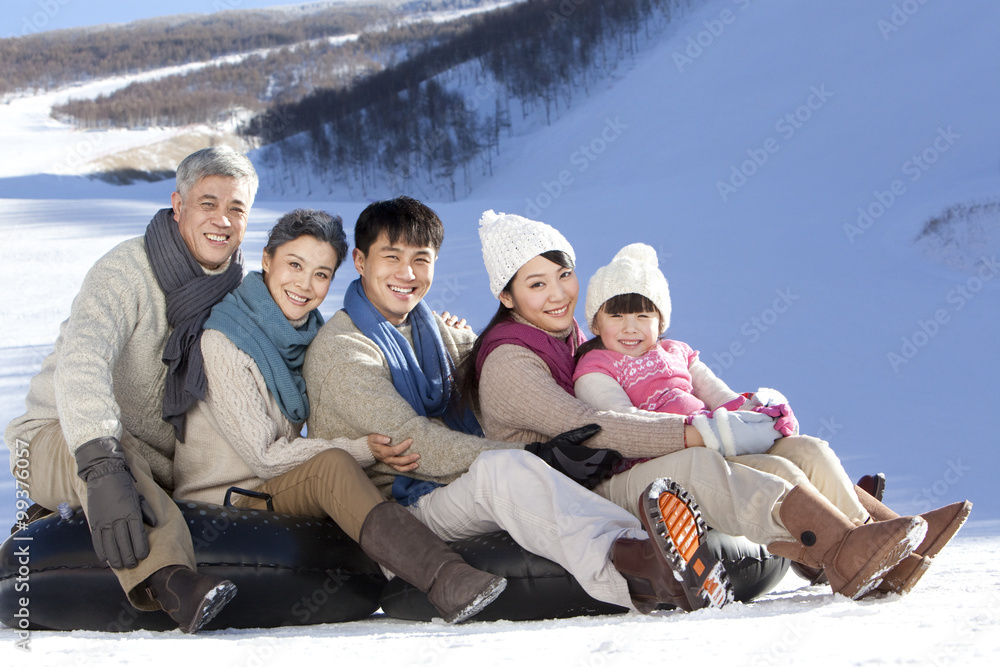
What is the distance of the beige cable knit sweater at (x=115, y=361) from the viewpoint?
2.45 metres

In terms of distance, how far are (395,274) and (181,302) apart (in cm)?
71

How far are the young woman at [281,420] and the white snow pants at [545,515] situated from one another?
8.0 inches

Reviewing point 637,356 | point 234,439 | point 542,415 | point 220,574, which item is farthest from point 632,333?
point 220,574

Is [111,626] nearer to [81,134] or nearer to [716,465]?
[716,465]

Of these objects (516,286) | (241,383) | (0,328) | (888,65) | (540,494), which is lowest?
(0,328)

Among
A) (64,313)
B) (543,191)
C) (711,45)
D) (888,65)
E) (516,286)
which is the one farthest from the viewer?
(711,45)

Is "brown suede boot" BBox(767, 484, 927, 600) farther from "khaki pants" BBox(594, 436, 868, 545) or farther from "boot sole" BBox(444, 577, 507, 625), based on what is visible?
"boot sole" BBox(444, 577, 507, 625)

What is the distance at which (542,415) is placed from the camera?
9.00 feet

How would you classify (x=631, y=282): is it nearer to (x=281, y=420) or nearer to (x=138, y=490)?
(x=281, y=420)

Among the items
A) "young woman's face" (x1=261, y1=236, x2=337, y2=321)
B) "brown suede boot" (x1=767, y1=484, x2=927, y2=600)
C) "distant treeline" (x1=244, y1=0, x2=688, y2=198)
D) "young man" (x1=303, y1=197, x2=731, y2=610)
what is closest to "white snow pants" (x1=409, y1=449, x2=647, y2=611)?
"young man" (x1=303, y1=197, x2=731, y2=610)

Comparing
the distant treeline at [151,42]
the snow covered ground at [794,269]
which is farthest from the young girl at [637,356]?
the distant treeline at [151,42]

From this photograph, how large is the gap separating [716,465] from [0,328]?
6.26m

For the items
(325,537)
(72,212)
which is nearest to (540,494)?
(325,537)

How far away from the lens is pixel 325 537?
2596mm
